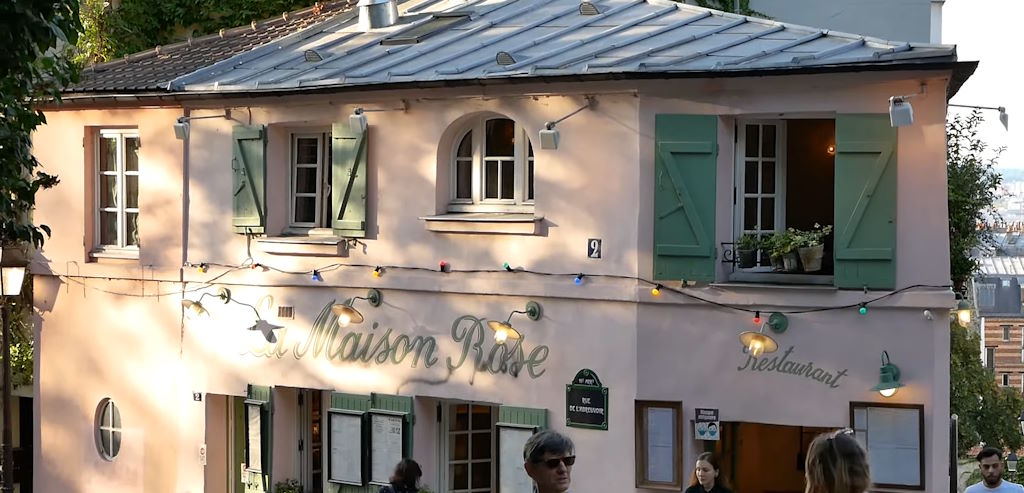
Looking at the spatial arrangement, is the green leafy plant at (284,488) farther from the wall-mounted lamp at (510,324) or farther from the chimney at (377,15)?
the chimney at (377,15)

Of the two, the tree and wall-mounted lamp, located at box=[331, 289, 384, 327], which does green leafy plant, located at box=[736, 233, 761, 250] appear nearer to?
wall-mounted lamp, located at box=[331, 289, 384, 327]

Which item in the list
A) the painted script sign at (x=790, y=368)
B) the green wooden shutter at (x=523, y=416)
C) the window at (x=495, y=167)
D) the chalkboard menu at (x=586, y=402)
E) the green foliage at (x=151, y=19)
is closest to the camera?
the painted script sign at (x=790, y=368)

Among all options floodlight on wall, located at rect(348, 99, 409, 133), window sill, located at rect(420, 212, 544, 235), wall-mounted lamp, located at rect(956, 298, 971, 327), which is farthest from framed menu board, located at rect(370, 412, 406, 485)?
wall-mounted lamp, located at rect(956, 298, 971, 327)

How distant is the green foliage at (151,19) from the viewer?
21906 millimetres

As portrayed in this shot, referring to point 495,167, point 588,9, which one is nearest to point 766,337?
point 495,167

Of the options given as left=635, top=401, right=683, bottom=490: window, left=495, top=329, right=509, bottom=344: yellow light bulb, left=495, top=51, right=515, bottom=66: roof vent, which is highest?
left=495, top=51, right=515, bottom=66: roof vent

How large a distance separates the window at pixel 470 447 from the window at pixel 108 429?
4.30 m

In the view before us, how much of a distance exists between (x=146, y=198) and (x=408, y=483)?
780cm

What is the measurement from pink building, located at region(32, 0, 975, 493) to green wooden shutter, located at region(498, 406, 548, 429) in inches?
0.9

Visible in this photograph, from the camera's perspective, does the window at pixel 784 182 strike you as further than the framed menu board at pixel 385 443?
No

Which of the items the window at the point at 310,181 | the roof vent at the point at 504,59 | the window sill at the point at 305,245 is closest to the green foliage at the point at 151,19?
the window at the point at 310,181

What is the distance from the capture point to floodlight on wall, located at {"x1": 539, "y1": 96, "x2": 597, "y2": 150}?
14.8 meters

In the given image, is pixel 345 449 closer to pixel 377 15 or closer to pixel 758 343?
pixel 758 343

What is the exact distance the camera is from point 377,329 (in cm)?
1666
